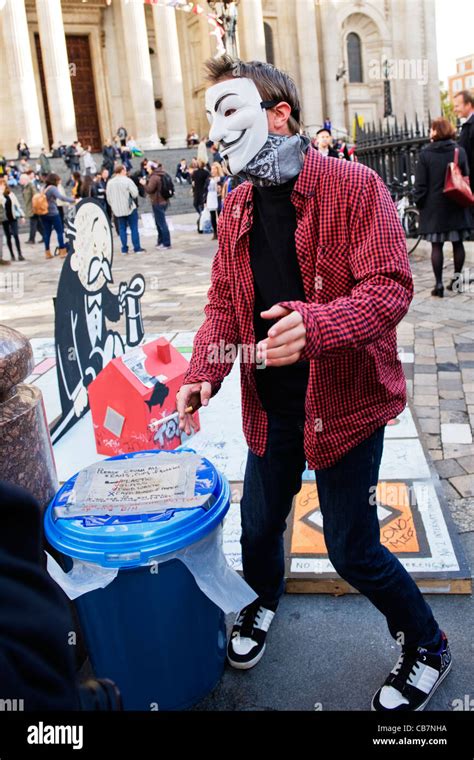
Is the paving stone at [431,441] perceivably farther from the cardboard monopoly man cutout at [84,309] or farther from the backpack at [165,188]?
the backpack at [165,188]

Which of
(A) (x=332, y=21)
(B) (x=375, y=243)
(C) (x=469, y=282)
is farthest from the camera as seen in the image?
(A) (x=332, y=21)

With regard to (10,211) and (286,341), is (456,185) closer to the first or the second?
(286,341)

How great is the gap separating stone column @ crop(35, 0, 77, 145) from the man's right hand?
3376cm

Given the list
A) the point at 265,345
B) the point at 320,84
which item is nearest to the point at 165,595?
the point at 265,345

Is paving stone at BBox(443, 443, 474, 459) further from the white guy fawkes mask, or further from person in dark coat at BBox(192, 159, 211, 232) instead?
person in dark coat at BBox(192, 159, 211, 232)

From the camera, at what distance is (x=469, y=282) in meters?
8.82

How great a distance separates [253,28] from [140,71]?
667cm

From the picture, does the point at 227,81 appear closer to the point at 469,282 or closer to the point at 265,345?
the point at 265,345

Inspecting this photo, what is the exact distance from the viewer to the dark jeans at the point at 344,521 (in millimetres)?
2076

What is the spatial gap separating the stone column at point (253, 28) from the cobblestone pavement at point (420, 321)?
82.7ft

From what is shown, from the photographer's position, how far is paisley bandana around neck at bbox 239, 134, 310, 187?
201cm

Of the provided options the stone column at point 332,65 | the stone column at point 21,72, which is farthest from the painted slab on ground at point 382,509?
the stone column at point 332,65

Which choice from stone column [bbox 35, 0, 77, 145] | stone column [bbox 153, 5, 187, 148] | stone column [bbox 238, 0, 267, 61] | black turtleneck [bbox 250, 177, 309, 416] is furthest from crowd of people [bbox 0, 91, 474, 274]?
stone column [bbox 238, 0, 267, 61]

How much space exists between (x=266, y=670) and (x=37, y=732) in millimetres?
1537
